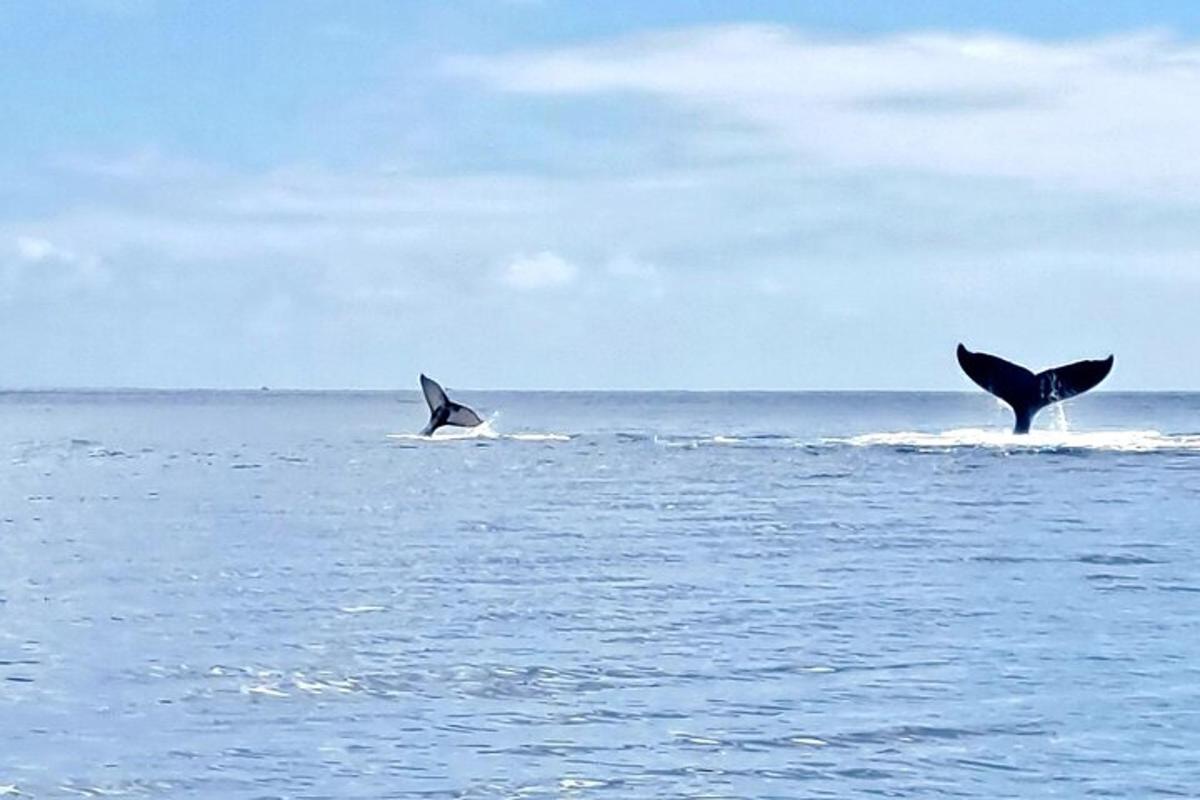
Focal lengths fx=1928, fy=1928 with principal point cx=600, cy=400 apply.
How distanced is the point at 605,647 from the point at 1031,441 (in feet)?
143

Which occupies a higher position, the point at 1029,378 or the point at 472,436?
the point at 1029,378

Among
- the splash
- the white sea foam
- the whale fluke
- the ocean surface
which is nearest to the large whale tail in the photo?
the ocean surface

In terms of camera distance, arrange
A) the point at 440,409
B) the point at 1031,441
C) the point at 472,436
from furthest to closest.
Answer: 1. the point at 472,436
2. the point at 440,409
3. the point at 1031,441

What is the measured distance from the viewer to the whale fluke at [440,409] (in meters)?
64.2

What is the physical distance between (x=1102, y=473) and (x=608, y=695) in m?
31.3

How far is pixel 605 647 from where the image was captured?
1585 centimetres

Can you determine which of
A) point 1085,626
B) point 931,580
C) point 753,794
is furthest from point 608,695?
point 931,580

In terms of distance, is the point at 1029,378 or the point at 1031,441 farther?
the point at 1031,441

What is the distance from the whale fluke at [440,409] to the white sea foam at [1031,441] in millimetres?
13219

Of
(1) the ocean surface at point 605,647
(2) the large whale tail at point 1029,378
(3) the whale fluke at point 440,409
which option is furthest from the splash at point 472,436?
(1) the ocean surface at point 605,647

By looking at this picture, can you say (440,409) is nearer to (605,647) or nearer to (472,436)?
(472,436)

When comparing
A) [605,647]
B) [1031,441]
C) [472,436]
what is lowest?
[605,647]

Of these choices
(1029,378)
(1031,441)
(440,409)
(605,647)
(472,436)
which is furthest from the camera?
(472,436)

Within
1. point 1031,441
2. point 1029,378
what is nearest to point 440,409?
point 1031,441
